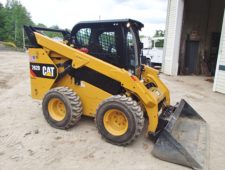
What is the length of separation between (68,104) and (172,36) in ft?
33.5

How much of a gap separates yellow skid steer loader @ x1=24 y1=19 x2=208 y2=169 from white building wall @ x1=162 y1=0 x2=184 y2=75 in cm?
835

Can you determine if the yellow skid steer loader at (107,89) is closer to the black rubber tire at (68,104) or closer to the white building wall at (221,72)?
the black rubber tire at (68,104)

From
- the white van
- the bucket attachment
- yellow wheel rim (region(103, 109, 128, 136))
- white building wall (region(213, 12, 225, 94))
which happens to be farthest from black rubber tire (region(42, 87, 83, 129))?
the white van

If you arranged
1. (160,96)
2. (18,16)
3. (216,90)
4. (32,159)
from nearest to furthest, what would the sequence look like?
(32,159), (160,96), (216,90), (18,16)

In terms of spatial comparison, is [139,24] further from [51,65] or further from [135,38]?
[51,65]

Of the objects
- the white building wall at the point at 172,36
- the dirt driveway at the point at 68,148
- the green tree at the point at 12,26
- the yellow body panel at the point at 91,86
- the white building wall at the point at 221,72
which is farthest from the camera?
the green tree at the point at 12,26

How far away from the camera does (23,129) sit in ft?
14.2

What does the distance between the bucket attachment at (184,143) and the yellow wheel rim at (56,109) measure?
6.34 ft


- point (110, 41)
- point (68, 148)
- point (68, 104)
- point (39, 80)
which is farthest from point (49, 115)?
point (110, 41)

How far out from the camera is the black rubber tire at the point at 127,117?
3605 mm

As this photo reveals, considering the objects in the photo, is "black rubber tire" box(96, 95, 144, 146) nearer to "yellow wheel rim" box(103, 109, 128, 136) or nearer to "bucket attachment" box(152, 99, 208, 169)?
"yellow wheel rim" box(103, 109, 128, 136)

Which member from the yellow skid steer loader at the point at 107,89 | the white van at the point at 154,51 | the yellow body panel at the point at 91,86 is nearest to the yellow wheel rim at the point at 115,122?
the yellow skid steer loader at the point at 107,89

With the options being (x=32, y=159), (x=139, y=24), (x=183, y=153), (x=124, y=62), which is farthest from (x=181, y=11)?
(x=32, y=159)

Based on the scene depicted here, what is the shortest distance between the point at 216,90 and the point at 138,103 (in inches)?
245
